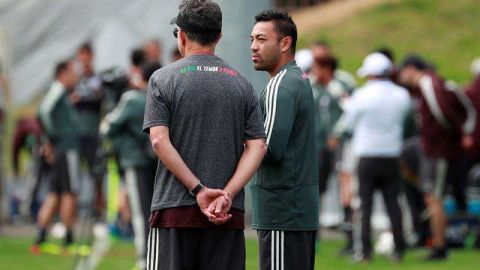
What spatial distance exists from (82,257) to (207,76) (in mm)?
7799

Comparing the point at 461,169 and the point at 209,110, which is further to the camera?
the point at 461,169

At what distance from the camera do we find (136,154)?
12727 mm

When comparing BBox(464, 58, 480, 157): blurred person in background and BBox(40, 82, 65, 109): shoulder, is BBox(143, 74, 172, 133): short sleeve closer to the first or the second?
BBox(40, 82, 65, 109): shoulder

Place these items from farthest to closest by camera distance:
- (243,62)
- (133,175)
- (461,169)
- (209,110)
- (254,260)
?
(243,62)
(461,169)
(254,260)
(133,175)
(209,110)

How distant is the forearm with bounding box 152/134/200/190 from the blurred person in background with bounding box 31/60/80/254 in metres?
8.39

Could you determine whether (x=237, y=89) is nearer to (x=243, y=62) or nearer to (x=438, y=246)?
(x=438, y=246)

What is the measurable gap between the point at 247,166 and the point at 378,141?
270 inches

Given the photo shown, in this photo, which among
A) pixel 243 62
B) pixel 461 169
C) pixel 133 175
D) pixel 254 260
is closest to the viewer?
pixel 133 175

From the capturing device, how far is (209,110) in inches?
274

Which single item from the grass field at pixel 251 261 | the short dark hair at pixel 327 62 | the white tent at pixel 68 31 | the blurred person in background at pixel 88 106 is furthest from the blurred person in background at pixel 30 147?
the short dark hair at pixel 327 62

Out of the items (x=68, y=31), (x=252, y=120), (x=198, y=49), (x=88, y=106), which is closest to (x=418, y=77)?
(x=88, y=106)

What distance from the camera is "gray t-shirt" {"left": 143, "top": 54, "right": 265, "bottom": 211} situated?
22.8 ft

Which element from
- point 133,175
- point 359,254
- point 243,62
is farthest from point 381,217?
point 133,175

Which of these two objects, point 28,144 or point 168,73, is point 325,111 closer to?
point 28,144
